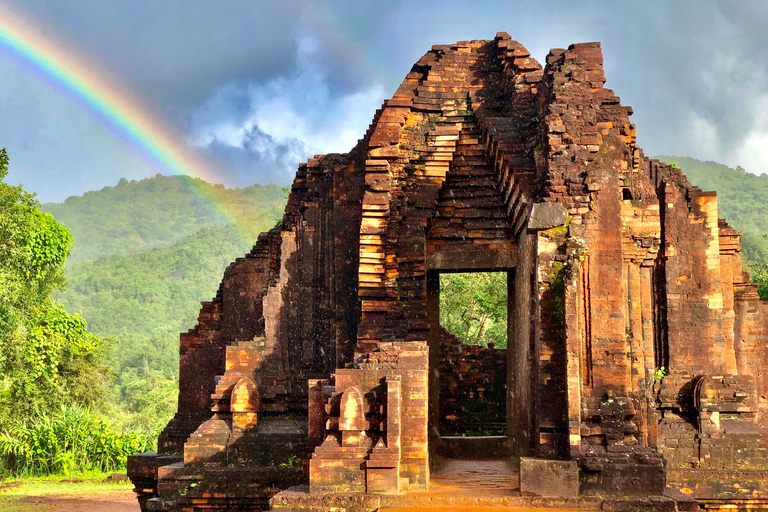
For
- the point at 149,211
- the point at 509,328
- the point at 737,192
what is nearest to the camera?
the point at 509,328

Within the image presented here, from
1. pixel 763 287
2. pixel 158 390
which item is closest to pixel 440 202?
pixel 763 287

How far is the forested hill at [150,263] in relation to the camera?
5242cm

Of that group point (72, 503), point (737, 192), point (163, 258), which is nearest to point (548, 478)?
point (72, 503)

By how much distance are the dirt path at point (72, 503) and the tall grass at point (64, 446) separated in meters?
3.22

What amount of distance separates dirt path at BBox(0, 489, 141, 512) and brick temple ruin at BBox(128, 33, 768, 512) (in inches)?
117

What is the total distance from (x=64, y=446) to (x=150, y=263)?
6674cm

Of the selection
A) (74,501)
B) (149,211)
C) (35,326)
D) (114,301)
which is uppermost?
(149,211)

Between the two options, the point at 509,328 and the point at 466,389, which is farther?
the point at 466,389

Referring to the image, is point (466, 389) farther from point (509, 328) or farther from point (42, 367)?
point (42, 367)

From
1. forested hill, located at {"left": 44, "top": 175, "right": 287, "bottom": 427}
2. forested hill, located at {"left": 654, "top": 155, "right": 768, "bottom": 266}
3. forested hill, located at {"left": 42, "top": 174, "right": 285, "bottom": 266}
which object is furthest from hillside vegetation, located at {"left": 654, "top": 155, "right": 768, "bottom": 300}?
forested hill, located at {"left": 42, "top": 174, "right": 285, "bottom": 266}

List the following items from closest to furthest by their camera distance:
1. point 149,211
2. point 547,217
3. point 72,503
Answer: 1. point 547,217
2. point 72,503
3. point 149,211

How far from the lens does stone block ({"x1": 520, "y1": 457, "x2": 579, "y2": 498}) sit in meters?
7.84

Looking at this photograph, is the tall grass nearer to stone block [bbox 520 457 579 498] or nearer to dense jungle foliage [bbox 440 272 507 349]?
dense jungle foliage [bbox 440 272 507 349]

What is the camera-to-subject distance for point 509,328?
1148 cm
